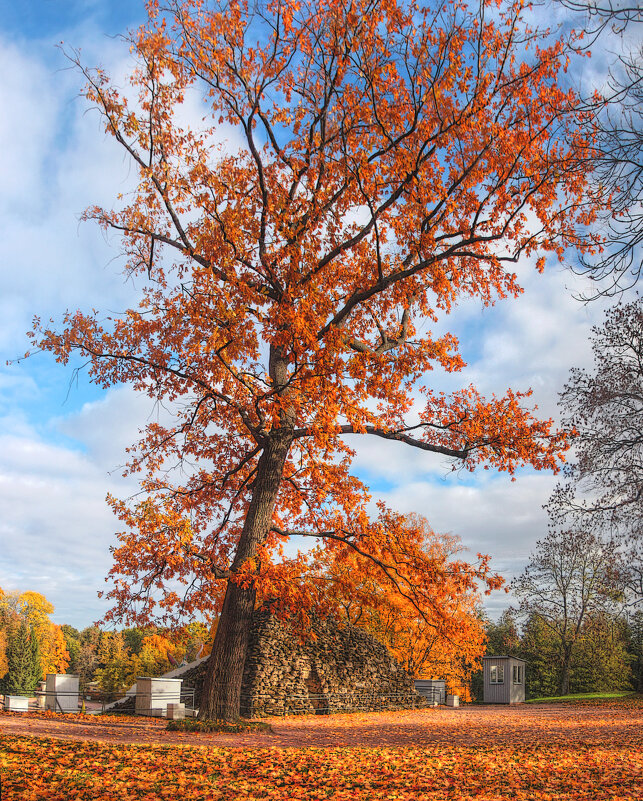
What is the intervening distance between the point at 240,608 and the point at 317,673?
9.10 metres

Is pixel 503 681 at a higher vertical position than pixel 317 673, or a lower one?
lower

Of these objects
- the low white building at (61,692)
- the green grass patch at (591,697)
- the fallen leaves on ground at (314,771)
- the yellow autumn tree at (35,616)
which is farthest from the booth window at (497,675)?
the yellow autumn tree at (35,616)

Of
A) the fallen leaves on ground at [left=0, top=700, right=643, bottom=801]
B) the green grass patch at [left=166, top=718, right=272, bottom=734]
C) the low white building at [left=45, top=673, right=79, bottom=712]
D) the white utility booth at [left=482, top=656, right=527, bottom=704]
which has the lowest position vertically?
the white utility booth at [left=482, top=656, right=527, bottom=704]

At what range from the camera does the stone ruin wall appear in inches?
739

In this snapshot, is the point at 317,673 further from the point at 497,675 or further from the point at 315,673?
the point at 497,675

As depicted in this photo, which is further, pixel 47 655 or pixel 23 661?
pixel 47 655

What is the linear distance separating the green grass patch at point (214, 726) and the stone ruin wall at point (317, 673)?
5892mm

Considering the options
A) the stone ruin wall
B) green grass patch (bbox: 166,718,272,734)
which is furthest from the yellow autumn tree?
green grass patch (bbox: 166,718,272,734)

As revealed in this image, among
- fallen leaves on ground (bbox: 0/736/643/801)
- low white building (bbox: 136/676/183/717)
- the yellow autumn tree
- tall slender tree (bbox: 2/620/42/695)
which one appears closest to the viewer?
fallen leaves on ground (bbox: 0/736/643/801)

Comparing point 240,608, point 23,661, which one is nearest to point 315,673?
point 240,608

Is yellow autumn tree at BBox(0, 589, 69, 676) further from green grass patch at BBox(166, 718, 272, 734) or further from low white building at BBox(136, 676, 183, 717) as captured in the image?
green grass patch at BBox(166, 718, 272, 734)

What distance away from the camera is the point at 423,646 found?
34312mm

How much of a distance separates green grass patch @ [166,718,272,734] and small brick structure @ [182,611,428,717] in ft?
15.3

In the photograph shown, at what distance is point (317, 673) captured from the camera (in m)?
20.4
